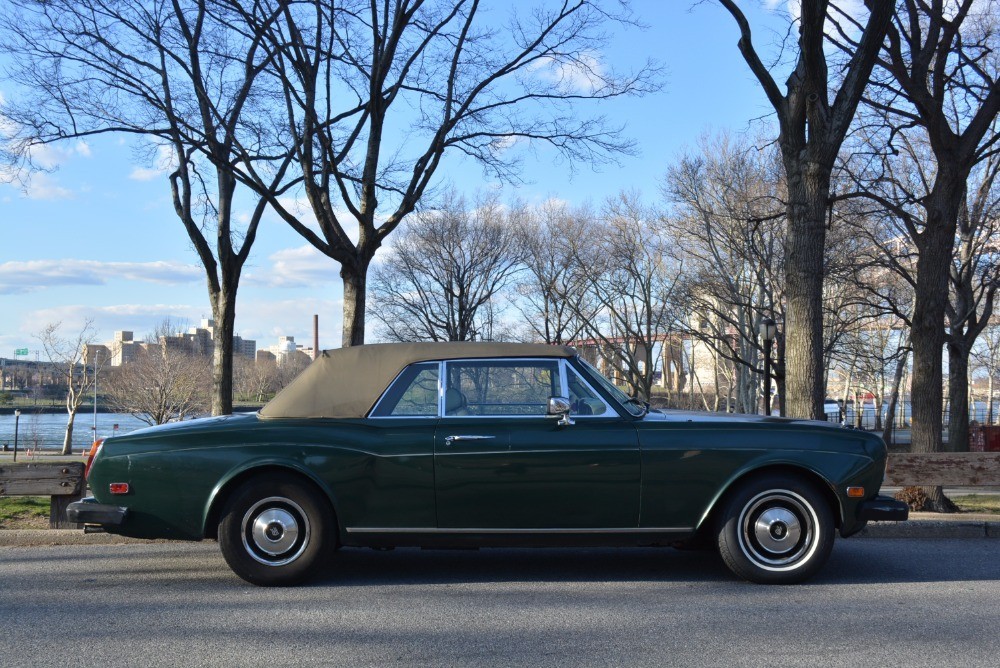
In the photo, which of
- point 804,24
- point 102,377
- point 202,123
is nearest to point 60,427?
point 102,377

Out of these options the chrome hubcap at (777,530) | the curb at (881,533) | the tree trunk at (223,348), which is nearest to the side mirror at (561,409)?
the chrome hubcap at (777,530)

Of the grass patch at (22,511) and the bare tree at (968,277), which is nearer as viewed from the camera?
the grass patch at (22,511)

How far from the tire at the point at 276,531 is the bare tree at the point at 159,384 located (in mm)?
54255

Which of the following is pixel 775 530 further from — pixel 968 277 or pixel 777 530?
pixel 968 277

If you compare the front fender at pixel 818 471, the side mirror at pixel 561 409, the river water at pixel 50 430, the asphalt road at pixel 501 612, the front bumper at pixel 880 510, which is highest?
the side mirror at pixel 561 409

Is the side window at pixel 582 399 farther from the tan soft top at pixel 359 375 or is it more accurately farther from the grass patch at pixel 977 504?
the grass patch at pixel 977 504

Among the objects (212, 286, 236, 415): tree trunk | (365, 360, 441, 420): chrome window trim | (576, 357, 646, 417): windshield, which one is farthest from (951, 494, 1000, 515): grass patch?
(212, 286, 236, 415): tree trunk

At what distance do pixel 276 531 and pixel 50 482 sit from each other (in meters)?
3.34

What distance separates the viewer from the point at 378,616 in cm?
489

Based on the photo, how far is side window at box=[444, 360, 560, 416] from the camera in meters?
5.82

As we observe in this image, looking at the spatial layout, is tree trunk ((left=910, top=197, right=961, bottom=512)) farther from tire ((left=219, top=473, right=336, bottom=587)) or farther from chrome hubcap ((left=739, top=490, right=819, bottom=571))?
tire ((left=219, top=473, right=336, bottom=587))

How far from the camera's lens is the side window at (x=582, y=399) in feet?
19.0

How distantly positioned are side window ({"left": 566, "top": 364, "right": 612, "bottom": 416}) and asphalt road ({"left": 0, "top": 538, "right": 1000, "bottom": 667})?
45.2 inches

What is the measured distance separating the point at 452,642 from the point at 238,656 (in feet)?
3.41
